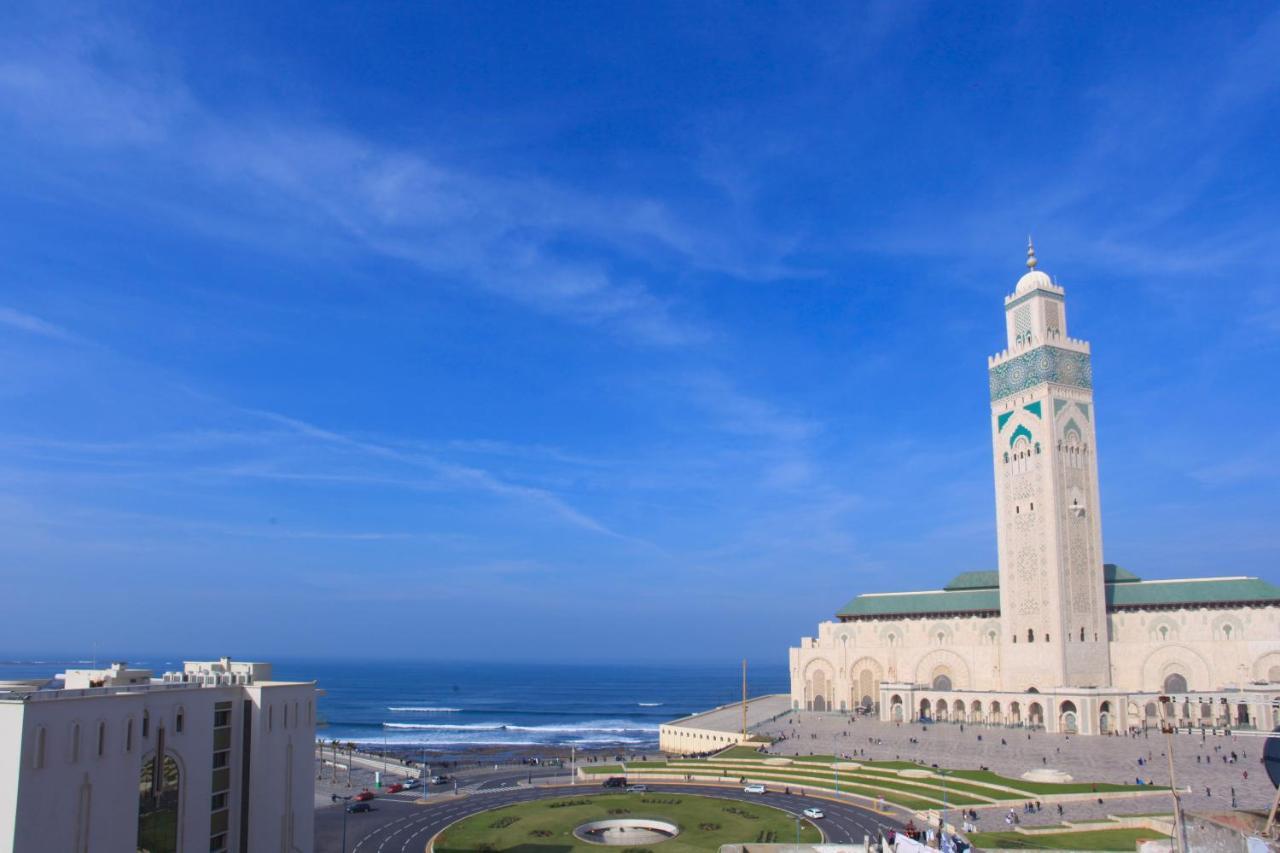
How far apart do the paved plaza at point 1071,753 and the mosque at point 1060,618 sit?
3.48 m

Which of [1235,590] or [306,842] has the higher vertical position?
[1235,590]

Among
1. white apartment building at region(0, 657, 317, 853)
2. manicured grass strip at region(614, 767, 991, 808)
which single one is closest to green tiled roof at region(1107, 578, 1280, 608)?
manicured grass strip at region(614, 767, 991, 808)

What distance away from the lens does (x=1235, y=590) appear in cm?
6838

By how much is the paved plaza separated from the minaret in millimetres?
7873

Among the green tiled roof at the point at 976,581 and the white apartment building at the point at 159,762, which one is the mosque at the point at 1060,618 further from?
the white apartment building at the point at 159,762

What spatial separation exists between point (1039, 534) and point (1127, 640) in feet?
32.8

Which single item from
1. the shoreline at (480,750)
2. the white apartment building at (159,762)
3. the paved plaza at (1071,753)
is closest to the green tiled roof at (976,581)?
the paved plaza at (1071,753)

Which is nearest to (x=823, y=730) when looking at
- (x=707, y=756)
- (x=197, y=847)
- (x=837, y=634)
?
(x=707, y=756)

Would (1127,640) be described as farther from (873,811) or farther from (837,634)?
(873,811)

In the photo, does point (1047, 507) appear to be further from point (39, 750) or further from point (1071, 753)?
point (39, 750)

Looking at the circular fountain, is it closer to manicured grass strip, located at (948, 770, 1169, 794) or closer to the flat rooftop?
manicured grass strip, located at (948, 770, 1169, 794)

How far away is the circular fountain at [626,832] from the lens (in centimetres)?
4203

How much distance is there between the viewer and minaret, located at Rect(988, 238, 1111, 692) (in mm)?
70688

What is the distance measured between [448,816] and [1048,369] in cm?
5412
